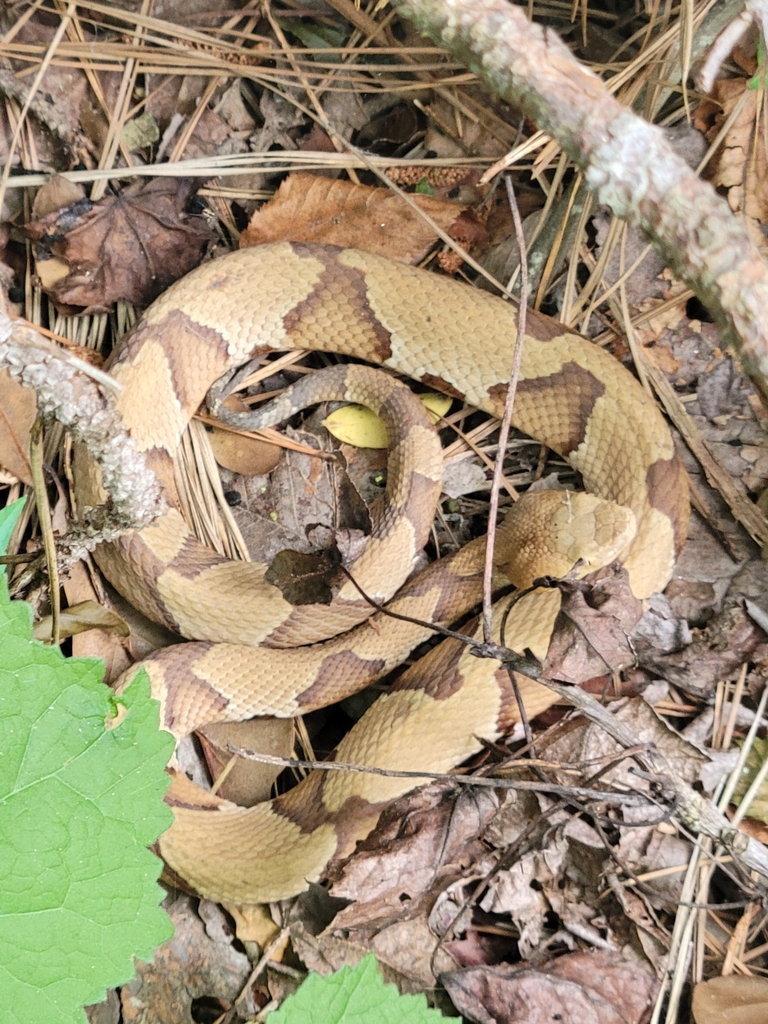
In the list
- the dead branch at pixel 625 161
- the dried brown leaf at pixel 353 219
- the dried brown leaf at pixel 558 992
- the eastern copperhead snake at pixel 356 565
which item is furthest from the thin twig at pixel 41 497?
the dried brown leaf at pixel 353 219

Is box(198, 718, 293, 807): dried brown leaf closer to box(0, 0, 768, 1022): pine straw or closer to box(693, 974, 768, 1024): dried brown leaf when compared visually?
box(0, 0, 768, 1022): pine straw

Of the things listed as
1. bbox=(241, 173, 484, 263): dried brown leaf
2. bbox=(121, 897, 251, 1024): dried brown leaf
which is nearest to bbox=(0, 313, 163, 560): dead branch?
bbox=(121, 897, 251, 1024): dried brown leaf

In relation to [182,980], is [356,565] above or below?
above

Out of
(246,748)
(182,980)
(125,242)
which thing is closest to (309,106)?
(125,242)

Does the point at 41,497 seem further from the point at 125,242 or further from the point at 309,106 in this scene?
the point at 309,106

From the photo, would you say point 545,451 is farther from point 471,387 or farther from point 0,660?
point 0,660

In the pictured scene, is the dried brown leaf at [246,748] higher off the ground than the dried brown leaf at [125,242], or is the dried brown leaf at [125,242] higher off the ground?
the dried brown leaf at [125,242]

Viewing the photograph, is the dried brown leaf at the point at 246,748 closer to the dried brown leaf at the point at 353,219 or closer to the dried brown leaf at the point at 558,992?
the dried brown leaf at the point at 558,992

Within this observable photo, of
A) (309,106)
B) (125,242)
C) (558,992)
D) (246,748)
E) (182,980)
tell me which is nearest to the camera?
(558,992)
